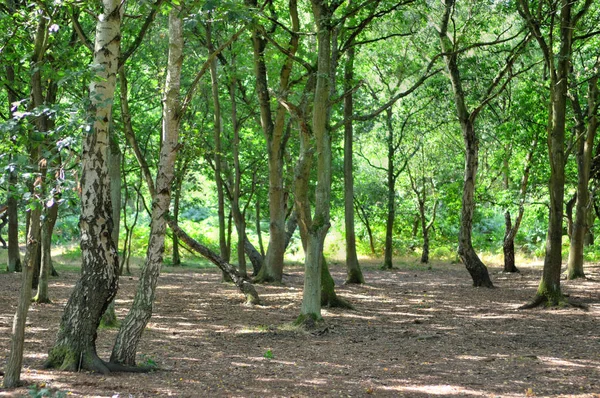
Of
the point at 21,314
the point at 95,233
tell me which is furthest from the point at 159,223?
the point at 21,314

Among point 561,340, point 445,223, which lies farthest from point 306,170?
point 445,223

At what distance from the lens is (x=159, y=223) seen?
739cm

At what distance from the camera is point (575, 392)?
6.89 m

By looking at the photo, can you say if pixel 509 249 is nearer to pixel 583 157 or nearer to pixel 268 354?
pixel 583 157

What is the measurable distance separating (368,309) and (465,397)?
25.5ft

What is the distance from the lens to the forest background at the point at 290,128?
22.2ft

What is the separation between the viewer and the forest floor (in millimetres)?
6887

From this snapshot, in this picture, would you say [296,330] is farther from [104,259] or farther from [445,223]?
[445,223]

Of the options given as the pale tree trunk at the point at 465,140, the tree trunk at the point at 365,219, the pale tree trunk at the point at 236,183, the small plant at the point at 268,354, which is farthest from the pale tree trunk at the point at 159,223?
the tree trunk at the point at 365,219

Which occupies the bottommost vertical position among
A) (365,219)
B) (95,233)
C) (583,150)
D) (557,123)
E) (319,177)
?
(95,233)

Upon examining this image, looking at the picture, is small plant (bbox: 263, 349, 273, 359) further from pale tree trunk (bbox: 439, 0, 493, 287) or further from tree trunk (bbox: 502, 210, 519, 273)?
tree trunk (bbox: 502, 210, 519, 273)

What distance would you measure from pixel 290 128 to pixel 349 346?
9.67 metres

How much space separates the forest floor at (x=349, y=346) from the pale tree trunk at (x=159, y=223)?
0.40 metres

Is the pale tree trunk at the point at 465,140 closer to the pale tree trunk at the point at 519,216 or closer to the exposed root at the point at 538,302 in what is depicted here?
the pale tree trunk at the point at 519,216
